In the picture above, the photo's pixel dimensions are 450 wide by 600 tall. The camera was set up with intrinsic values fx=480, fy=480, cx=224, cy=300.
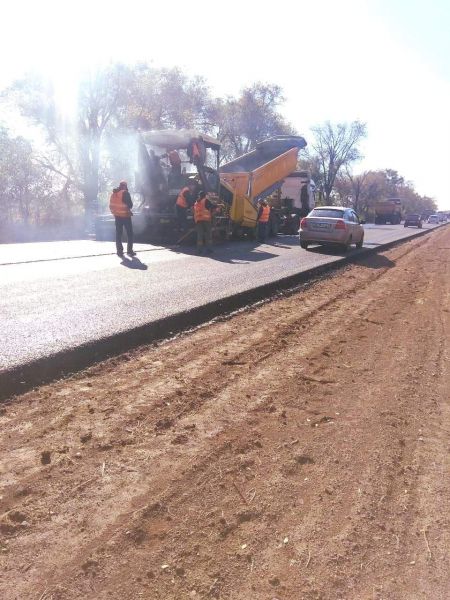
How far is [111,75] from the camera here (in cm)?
3081

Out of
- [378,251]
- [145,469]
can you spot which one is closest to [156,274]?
[145,469]

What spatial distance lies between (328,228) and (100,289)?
9.98m

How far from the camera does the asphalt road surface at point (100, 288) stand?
4719 mm

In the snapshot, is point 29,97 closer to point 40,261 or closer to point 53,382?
point 40,261

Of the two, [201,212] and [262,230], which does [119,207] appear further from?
[262,230]

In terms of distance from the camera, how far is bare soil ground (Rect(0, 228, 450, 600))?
Answer: 1983mm

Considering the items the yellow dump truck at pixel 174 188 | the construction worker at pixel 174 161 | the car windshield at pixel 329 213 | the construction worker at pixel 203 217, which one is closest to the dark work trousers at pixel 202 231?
the construction worker at pixel 203 217

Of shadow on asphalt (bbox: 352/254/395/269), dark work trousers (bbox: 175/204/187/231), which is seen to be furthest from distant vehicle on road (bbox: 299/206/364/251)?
dark work trousers (bbox: 175/204/187/231)

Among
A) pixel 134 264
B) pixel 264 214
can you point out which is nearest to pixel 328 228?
pixel 264 214

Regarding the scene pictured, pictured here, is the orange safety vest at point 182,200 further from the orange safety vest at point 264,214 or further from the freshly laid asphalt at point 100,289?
the orange safety vest at point 264,214

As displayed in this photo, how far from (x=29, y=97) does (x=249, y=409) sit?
31.7 metres

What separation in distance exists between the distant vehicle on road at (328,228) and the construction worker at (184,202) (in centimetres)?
369

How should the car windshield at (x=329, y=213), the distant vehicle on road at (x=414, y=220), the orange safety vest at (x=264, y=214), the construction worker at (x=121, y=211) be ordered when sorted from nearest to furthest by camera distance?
the construction worker at (x=121, y=211) < the car windshield at (x=329, y=213) < the orange safety vest at (x=264, y=214) < the distant vehicle on road at (x=414, y=220)

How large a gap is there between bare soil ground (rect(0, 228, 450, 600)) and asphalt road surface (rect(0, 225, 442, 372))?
0.67 m
